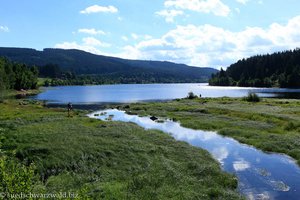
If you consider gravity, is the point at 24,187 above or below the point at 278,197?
above

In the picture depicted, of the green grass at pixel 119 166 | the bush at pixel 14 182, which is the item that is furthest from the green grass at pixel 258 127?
the bush at pixel 14 182

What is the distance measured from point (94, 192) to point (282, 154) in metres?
25.5

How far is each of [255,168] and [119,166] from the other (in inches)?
546

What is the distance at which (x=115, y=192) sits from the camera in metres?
24.5

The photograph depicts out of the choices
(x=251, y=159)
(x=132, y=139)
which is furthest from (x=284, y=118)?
(x=132, y=139)

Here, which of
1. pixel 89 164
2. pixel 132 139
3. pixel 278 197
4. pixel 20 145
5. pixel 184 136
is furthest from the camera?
pixel 184 136

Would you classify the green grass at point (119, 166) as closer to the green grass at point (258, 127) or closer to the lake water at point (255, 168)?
the lake water at point (255, 168)

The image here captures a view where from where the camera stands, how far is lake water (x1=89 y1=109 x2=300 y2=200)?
2761 cm

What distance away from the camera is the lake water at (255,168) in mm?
27609

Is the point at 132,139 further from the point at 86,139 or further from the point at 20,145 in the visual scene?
the point at 20,145

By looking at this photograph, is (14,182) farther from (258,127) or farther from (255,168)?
(258,127)

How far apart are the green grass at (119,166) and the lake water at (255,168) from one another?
1.76 metres

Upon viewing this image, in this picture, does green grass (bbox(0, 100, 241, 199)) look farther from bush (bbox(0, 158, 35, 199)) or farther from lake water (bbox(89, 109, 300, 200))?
bush (bbox(0, 158, 35, 199))

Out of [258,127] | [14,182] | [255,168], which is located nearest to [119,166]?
[255,168]
